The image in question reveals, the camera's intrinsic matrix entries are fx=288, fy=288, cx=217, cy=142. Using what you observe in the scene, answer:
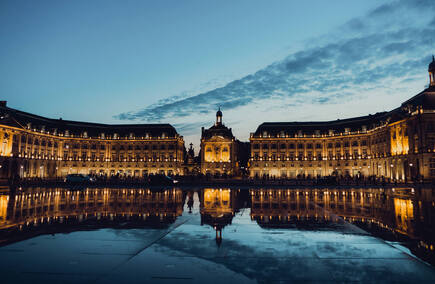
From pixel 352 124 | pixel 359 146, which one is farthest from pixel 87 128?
pixel 359 146

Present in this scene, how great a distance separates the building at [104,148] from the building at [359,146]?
1205 inches

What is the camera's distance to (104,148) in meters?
99.2

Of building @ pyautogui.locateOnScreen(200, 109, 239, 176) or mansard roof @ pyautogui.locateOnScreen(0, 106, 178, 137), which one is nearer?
mansard roof @ pyautogui.locateOnScreen(0, 106, 178, 137)

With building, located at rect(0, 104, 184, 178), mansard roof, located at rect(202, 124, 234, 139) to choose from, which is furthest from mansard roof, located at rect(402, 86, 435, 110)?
building, located at rect(0, 104, 184, 178)

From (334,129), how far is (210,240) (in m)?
93.4

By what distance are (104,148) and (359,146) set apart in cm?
8247

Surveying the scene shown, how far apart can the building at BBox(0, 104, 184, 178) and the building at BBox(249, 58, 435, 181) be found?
3061 centimetres

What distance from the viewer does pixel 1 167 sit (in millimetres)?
66688

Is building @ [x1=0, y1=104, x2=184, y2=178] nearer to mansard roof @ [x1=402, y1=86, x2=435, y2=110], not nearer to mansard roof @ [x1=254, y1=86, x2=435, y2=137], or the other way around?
mansard roof @ [x1=254, y1=86, x2=435, y2=137]

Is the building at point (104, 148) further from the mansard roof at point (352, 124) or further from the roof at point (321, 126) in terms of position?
the roof at point (321, 126)

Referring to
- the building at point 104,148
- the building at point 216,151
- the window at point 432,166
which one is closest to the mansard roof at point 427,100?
the window at point 432,166

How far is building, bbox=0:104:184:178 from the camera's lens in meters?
85.6

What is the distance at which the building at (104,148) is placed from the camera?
281 feet

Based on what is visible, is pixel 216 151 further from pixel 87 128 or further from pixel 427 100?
pixel 427 100
